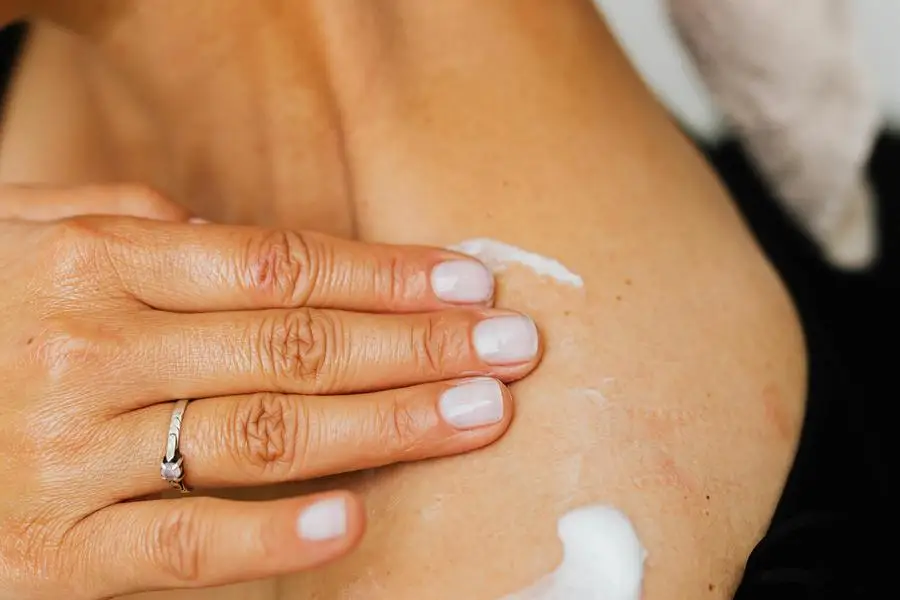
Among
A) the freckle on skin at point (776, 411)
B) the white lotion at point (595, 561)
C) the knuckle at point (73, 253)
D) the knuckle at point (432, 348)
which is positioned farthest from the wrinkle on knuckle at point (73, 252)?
the freckle on skin at point (776, 411)

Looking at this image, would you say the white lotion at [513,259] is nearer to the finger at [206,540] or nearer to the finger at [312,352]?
the finger at [312,352]

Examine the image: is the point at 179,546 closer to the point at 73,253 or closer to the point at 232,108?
the point at 73,253

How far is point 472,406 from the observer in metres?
0.54

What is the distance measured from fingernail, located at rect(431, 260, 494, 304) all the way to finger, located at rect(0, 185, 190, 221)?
0.23 metres

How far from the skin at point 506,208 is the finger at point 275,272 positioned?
4 centimetres

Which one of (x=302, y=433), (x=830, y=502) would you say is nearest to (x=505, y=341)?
(x=302, y=433)

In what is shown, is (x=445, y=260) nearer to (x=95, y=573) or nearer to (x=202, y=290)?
(x=202, y=290)

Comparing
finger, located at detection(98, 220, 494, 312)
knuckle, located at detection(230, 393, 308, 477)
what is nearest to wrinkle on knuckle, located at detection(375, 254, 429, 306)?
finger, located at detection(98, 220, 494, 312)

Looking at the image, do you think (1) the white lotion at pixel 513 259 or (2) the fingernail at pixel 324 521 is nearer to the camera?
(2) the fingernail at pixel 324 521

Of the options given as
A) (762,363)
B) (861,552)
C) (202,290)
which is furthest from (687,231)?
(202,290)

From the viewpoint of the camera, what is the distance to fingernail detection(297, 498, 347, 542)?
0.49m

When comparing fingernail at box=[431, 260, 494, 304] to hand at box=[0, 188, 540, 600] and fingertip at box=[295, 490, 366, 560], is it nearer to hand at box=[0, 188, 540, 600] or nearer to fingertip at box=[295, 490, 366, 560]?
hand at box=[0, 188, 540, 600]

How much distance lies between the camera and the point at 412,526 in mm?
551

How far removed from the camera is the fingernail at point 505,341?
1.83 ft
